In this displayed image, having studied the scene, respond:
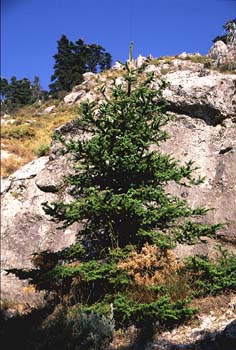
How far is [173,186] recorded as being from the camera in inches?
415

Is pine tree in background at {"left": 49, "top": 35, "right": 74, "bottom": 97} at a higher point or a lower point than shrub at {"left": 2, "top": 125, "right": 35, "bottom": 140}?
higher

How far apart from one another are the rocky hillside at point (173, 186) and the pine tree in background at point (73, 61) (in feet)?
113

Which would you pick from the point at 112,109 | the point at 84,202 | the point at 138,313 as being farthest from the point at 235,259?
the point at 112,109

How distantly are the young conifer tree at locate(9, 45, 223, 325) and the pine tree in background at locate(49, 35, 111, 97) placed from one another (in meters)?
39.2

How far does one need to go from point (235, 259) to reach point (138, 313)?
186 cm

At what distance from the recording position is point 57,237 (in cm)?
1105

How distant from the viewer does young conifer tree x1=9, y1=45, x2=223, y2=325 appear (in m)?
6.58

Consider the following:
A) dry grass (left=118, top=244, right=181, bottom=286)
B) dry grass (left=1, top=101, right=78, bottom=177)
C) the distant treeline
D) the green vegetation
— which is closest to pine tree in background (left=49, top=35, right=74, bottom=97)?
the distant treeline

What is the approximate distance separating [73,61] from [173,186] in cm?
4135

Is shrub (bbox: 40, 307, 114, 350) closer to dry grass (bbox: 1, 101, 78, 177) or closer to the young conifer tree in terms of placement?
the young conifer tree

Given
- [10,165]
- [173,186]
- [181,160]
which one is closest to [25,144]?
[10,165]

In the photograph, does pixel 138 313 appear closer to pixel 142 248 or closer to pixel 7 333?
pixel 142 248

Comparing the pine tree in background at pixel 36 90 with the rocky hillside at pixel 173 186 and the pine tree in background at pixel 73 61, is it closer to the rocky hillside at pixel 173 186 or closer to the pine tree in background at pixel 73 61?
the pine tree in background at pixel 73 61

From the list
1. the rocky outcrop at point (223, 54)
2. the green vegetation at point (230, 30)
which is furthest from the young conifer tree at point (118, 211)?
the rocky outcrop at point (223, 54)
